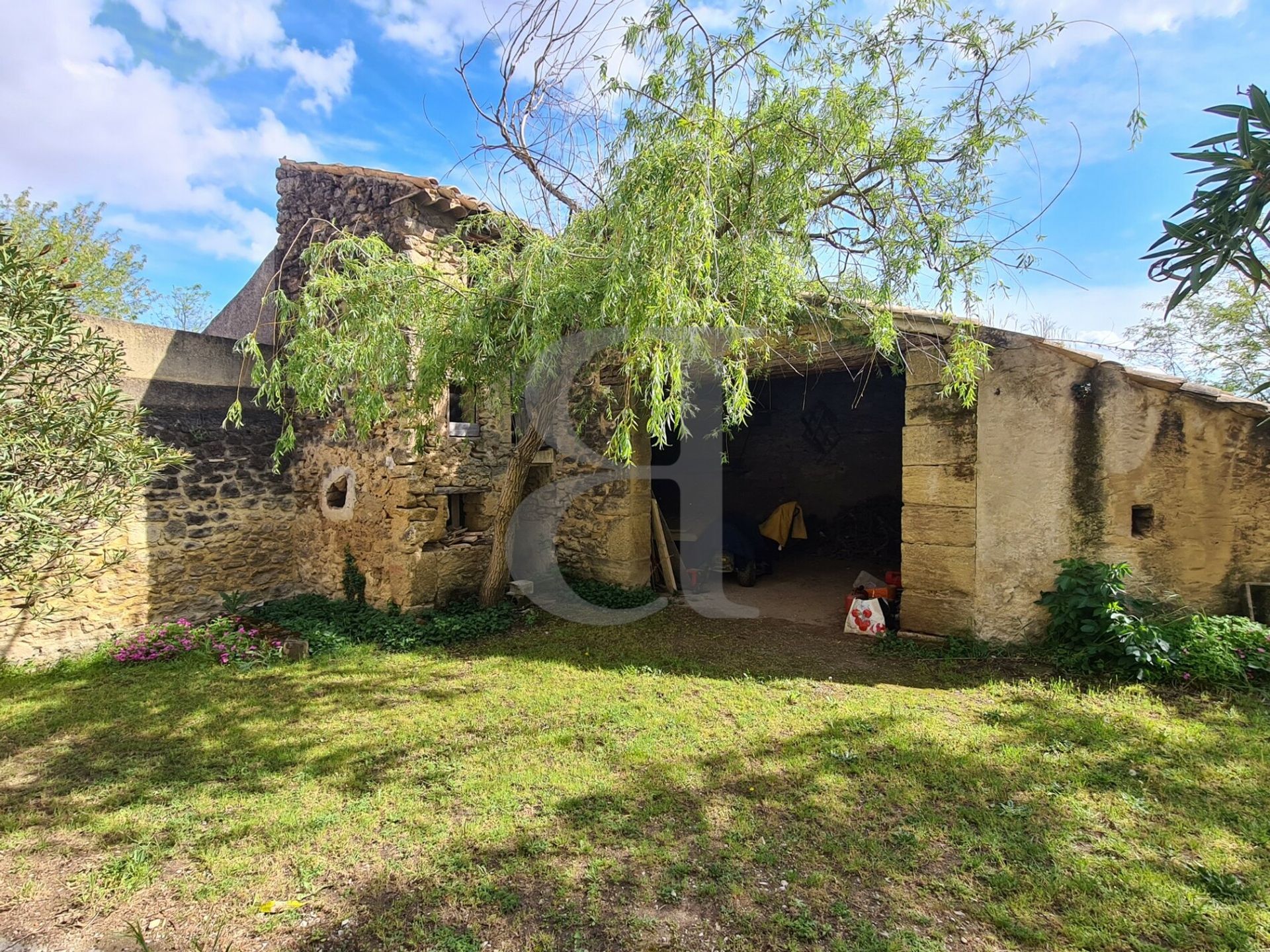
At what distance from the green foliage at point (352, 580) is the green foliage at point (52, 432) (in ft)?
6.95

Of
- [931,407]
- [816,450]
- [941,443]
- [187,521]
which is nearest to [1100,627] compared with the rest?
[941,443]

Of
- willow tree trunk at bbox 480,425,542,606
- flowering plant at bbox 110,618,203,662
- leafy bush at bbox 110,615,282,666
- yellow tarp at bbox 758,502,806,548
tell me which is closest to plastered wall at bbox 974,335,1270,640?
yellow tarp at bbox 758,502,806,548

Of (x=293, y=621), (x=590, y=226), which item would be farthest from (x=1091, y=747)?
(x=293, y=621)

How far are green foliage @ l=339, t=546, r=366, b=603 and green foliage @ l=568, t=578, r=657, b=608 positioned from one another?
7.74 feet

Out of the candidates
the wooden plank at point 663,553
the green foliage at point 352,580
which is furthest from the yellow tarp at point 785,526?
the green foliage at point 352,580

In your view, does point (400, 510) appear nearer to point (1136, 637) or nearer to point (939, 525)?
point (939, 525)

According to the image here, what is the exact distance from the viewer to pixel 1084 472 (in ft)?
15.0

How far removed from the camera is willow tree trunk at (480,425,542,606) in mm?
5801

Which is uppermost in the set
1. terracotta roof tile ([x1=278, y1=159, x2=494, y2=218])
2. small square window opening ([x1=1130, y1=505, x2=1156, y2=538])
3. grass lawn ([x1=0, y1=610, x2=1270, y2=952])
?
terracotta roof tile ([x1=278, y1=159, x2=494, y2=218])

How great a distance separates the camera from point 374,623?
589cm

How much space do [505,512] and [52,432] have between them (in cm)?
348

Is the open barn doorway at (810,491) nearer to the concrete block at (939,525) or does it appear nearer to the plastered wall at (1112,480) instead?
the concrete block at (939,525)

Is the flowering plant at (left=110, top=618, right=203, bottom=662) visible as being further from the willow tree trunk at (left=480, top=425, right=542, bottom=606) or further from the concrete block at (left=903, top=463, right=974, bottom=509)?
the concrete block at (left=903, top=463, right=974, bottom=509)

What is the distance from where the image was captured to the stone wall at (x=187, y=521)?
17.2ft
